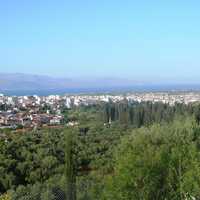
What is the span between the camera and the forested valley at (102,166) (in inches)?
446

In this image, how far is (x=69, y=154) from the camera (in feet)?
48.4

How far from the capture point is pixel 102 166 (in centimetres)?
2016

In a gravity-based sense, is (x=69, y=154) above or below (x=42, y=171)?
above

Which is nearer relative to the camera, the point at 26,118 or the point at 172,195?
the point at 172,195

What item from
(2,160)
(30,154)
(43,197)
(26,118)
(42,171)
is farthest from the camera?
(26,118)

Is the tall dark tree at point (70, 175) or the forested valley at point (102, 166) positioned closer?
the forested valley at point (102, 166)

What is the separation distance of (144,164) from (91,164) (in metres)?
9.45

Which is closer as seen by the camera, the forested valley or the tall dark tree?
the forested valley

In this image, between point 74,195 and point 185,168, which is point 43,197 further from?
point 185,168

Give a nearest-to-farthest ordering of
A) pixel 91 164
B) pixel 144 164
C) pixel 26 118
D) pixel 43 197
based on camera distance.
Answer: pixel 43 197
pixel 144 164
pixel 91 164
pixel 26 118

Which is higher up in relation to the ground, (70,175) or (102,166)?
(70,175)

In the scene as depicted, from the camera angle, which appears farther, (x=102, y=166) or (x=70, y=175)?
(x=102, y=166)

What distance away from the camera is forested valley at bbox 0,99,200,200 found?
37.2 feet

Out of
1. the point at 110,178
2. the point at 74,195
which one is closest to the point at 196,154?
the point at 110,178
